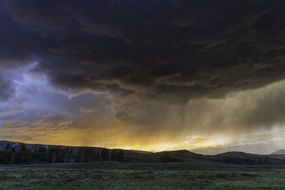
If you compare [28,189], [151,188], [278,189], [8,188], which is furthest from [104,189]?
Answer: [278,189]

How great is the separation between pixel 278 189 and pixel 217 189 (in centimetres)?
828

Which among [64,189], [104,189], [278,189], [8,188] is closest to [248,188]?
[278,189]

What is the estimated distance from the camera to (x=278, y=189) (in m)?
46.4

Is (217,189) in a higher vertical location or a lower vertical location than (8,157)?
lower

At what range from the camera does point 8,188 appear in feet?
152

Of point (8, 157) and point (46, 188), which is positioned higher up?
point (8, 157)

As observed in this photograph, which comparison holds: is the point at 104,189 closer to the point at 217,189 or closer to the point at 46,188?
the point at 46,188

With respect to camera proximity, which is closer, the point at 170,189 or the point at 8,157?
the point at 170,189

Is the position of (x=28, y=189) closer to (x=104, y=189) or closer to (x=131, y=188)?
(x=104, y=189)

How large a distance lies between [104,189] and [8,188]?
12.9 m

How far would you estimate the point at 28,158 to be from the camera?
196375 millimetres

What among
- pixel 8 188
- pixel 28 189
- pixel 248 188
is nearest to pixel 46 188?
pixel 28 189

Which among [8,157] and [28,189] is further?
[8,157]

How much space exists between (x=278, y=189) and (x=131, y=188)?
64.0 feet
